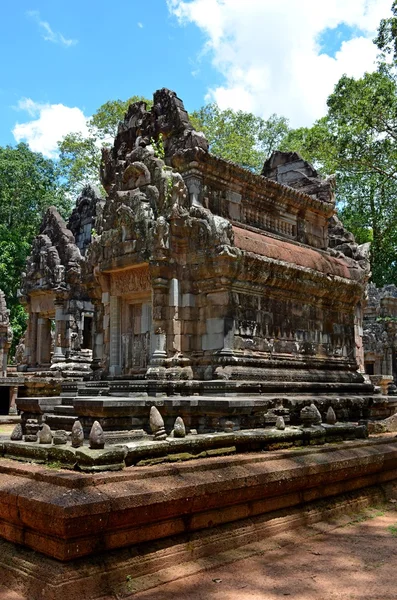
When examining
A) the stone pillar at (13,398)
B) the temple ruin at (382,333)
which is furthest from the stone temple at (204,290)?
the temple ruin at (382,333)

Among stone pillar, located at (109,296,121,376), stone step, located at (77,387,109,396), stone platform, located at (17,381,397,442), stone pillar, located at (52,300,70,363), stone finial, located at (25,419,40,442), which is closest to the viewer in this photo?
stone platform, located at (17,381,397,442)

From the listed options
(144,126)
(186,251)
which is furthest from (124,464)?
(144,126)

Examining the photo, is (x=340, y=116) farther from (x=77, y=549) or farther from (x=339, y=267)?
(x=77, y=549)

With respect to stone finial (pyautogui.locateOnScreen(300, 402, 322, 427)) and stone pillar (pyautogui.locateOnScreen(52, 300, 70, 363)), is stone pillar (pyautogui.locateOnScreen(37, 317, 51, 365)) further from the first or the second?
stone finial (pyautogui.locateOnScreen(300, 402, 322, 427))

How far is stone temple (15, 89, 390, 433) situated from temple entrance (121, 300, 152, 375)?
26 mm

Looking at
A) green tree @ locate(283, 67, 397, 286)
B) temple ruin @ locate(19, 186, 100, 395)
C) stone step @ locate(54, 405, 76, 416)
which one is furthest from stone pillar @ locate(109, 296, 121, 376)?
green tree @ locate(283, 67, 397, 286)

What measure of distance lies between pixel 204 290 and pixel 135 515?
6830 mm

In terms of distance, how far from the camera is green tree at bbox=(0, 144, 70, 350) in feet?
116

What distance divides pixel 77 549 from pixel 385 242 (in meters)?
35.8

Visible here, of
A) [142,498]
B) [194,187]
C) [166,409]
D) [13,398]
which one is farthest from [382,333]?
[142,498]

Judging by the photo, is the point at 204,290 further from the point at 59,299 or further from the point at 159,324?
the point at 59,299

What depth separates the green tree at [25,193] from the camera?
35406 mm

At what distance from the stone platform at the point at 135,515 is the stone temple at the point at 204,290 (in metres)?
2.74

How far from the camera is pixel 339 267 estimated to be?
14008 mm
